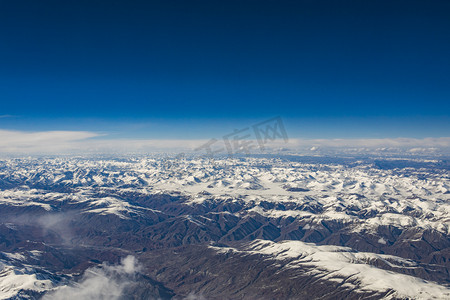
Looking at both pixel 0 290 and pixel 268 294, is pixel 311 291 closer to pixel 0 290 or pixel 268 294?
pixel 268 294

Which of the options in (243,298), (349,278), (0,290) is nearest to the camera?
(0,290)

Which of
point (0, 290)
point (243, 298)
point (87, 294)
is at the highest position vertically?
point (0, 290)

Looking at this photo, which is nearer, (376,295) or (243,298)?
(376,295)

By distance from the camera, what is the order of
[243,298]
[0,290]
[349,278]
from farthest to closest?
[243,298] < [349,278] < [0,290]

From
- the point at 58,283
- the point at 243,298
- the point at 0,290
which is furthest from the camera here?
the point at 243,298

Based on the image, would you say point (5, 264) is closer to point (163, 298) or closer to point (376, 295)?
point (163, 298)

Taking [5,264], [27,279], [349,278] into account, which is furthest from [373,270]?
[5,264]

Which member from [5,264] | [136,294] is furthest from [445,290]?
[5,264]

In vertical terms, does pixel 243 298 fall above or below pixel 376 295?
below

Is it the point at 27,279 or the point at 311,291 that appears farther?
the point at 311,291
